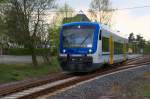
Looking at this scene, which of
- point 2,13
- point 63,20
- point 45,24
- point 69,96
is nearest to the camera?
point 69,96

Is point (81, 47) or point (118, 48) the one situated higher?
point (81, 47)

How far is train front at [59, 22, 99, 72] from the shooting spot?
3059 cm

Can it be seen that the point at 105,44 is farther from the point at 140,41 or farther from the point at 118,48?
the point at 140,41

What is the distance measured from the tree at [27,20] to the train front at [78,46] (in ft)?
21.1

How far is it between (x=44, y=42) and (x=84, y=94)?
24049mm

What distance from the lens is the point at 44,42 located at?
42125mm

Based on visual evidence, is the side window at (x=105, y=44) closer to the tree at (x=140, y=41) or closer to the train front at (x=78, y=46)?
the train front at (x=78, y=46)

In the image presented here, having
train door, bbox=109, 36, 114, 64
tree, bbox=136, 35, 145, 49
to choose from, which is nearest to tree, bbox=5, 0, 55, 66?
train door, bbox=109, 36, 114, 64

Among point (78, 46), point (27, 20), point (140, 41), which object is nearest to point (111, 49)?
point (78, 46)

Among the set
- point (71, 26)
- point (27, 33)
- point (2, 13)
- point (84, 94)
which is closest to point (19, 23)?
point (27, 33)

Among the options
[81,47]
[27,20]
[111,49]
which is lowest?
[111,49]

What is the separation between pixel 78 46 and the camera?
102 ft

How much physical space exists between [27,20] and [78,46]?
838 cm

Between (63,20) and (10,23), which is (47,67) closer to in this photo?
(10,23)
